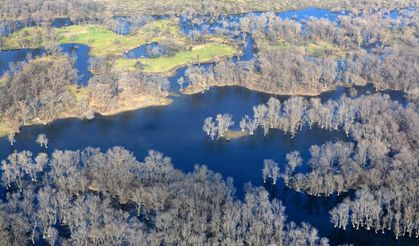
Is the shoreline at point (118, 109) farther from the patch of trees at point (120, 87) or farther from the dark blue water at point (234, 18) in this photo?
the dark blue water at point (234, 18)

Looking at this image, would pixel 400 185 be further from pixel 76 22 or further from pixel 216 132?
pixel 76 22

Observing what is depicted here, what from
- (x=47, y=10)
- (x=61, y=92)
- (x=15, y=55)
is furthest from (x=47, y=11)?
(x=61, y=92)

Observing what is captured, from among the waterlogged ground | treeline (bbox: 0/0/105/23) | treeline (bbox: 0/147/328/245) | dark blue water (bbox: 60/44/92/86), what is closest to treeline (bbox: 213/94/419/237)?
the waterlogged ground

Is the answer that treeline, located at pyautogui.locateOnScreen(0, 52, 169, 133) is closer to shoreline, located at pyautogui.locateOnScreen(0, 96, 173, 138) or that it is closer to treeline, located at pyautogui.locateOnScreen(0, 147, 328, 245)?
shoreline, located at pyautogui.locateOnScreen(0, 96, 173, 138)

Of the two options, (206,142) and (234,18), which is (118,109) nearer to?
(206,142)

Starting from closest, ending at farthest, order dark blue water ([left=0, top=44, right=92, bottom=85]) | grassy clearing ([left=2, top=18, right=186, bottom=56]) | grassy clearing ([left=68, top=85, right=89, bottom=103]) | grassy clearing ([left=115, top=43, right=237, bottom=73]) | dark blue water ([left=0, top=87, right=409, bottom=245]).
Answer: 1. dark blue water ([left=0, top=87, right=409, bottom=245])
2. grassy clearing ([left=68, top=85, right=89, bottom=103])
3. dark blue water ([left=0, top=44, right=92, bottom=85])
4. grassy clearing ([left=115, top=43, right=237, bottom=73])
5. grassy clearing ([left=2, top=18, right=186, bottom=56])

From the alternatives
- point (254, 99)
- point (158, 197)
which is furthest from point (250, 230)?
point (254, 99)
